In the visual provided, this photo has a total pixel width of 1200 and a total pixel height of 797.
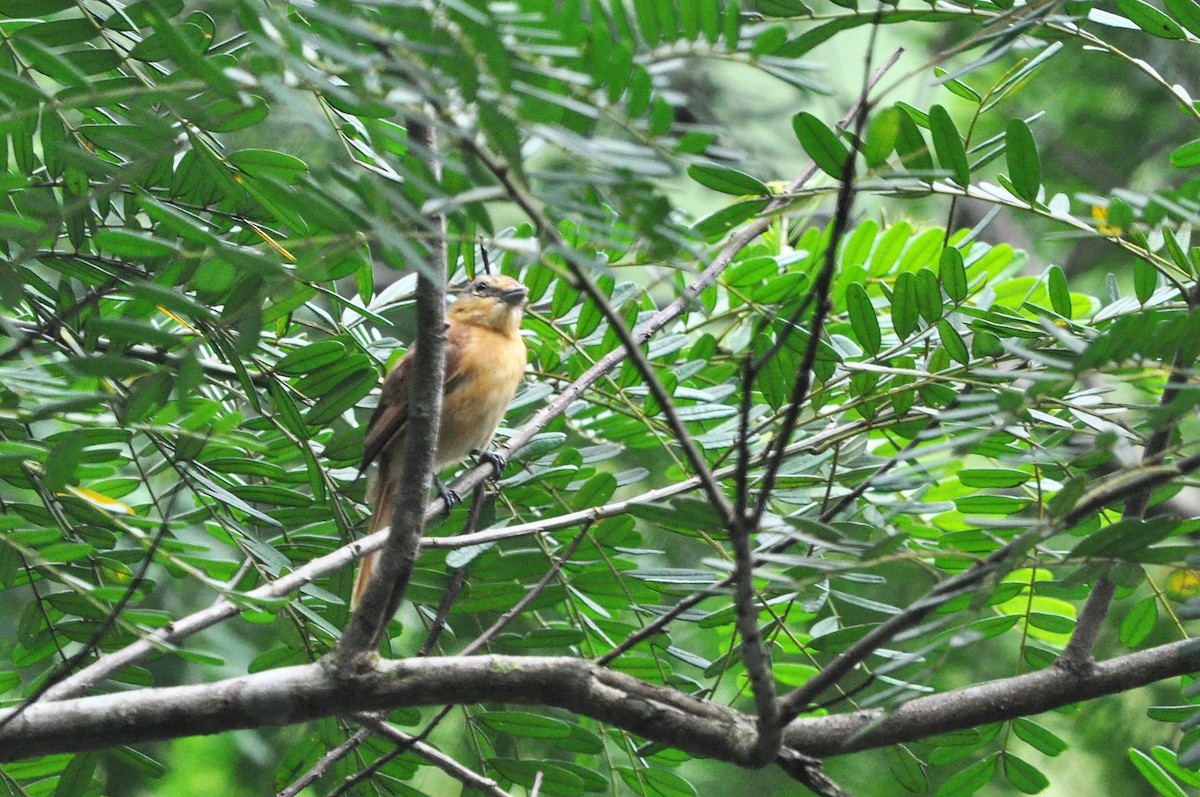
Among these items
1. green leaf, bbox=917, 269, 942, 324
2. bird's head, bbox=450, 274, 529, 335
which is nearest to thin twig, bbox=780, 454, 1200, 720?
green leaf, bbox=917, 269, 942, 324

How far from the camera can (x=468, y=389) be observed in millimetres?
4305

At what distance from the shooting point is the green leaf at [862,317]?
111 inches

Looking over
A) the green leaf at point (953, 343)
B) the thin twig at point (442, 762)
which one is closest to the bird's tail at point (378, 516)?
the thin twig at point (442, 762)

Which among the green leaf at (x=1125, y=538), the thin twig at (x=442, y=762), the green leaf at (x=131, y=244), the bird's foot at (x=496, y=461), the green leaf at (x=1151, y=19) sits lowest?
the thin twig at (x=442, y=762)

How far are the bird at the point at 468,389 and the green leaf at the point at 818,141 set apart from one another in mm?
1611

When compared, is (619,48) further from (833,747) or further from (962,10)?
(833,747)

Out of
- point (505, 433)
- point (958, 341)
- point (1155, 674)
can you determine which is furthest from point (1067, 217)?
point (505, 433)

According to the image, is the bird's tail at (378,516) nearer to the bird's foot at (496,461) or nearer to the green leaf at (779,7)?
the bird's foot at (496,461)

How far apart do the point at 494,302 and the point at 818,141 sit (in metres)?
1.95

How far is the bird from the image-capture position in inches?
149

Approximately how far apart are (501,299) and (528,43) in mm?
2078

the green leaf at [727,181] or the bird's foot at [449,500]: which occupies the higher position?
the green leaf at [727,181]

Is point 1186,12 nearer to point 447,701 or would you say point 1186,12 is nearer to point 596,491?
point 596,491

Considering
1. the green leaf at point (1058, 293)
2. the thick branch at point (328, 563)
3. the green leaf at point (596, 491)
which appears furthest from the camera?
the green leaf at point (596, 491)
